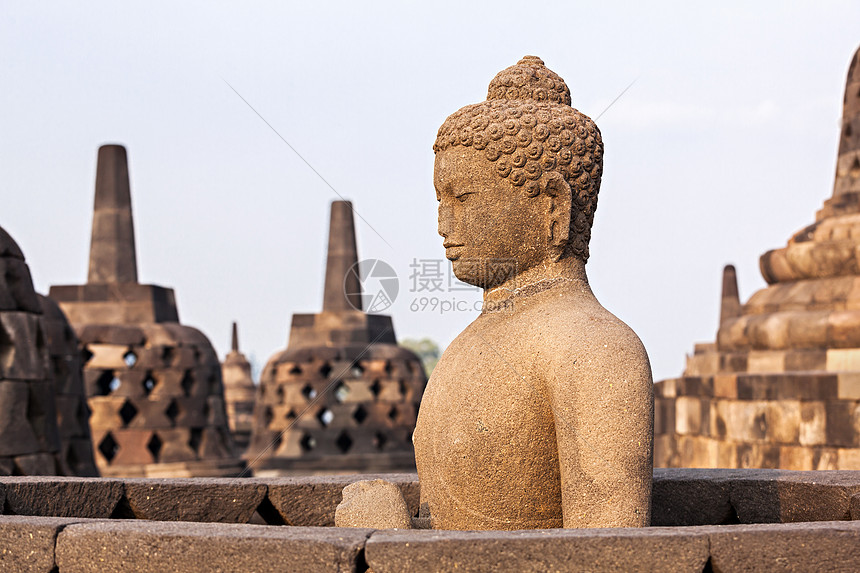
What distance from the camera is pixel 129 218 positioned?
12.8 m

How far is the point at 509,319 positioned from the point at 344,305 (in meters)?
13.5

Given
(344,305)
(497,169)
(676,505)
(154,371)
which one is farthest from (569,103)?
(344,305)

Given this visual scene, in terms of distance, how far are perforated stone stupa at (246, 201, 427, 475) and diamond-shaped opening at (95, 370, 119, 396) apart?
12.2ft

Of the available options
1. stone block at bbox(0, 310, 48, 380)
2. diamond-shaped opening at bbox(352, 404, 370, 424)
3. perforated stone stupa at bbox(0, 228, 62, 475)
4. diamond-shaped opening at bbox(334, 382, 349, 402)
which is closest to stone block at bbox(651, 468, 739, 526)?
perforated stone stupa at bbox(0, 228, 62, 475)

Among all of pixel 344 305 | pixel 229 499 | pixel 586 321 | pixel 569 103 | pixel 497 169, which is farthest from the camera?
pixel 344 305

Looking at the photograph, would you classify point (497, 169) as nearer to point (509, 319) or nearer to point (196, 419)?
point (509, 319)

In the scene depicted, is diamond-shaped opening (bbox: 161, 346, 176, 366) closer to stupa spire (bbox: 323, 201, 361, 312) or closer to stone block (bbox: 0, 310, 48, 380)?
stupa spire (bbox: 323, 201, 361, 312)

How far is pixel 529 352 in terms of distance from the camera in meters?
3.12

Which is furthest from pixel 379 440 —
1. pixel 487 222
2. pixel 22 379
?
pixel 487 222

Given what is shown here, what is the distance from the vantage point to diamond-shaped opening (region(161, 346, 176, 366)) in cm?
1264

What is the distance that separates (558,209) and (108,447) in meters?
10.5

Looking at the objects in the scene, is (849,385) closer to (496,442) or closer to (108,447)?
(496,442)

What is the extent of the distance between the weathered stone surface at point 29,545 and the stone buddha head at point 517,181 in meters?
1.51

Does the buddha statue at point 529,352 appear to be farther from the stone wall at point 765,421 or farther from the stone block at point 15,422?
the stone wall at point 765,421
